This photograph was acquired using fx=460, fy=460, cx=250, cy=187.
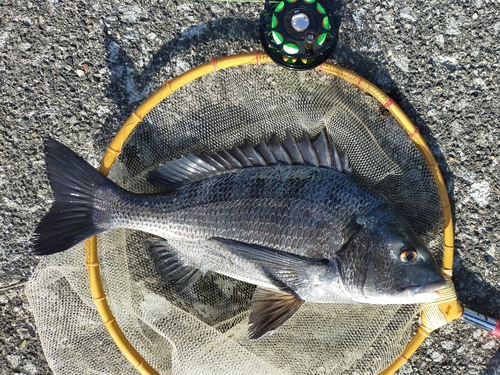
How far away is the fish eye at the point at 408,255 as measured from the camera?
2096 mm

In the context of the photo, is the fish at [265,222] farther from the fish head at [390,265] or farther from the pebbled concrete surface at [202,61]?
the pebbled concrete surface at [202,61]

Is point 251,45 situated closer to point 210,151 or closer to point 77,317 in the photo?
point 210,151

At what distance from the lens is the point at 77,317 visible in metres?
2.66

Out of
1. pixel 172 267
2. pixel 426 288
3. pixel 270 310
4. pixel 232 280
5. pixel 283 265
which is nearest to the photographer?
pixel 426 288

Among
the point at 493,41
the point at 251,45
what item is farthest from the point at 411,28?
the point at 251,45

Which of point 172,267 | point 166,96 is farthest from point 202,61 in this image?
point 172,267

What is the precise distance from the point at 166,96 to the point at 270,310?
1.22 m

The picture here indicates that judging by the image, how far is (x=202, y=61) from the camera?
2723 mm

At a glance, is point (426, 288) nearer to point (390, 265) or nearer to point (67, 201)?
point (390, 265)

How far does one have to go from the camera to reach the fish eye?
2096 mm

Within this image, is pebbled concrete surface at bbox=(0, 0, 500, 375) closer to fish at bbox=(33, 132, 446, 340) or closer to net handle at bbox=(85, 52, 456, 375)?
net handle at bbox=(85, 52, 456, 375)

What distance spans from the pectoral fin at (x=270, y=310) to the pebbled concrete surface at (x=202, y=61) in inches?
38.9

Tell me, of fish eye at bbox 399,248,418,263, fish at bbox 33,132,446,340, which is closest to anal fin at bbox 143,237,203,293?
fish at bbox 33,132,446,340

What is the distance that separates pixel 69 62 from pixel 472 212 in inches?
101
